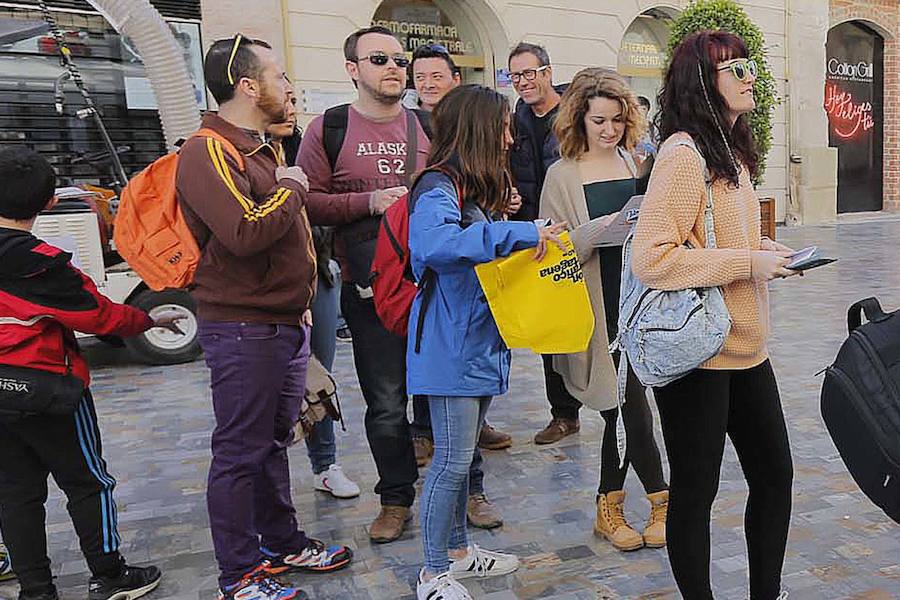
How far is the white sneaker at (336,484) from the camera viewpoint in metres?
3.82

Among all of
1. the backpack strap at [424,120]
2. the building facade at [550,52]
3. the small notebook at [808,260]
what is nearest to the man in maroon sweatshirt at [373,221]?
the backpack strap at [424,120]

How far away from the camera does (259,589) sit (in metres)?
2.76

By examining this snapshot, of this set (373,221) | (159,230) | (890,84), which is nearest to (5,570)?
(159,230)

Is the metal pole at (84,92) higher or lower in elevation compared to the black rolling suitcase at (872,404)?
higher

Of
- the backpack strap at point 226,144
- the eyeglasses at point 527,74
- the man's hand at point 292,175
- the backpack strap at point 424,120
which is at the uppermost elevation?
the eyeglasses at point 527,74

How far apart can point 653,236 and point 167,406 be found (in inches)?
168

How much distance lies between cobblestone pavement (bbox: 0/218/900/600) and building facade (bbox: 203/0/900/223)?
20.4ft

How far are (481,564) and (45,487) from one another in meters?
1.56

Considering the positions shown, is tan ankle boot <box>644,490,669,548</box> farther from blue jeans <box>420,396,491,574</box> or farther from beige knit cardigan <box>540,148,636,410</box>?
blue jeans <box>420,396,491,574</box>

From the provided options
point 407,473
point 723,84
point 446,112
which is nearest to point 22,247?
point 446,112

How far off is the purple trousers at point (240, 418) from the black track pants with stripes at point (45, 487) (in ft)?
1.57

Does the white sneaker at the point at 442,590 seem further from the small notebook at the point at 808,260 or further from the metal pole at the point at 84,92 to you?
the metal pole at the point at 84,92

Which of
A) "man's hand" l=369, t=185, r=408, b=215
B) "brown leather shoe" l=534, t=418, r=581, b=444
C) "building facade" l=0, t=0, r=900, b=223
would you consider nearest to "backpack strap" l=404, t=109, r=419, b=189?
"man's hand" l=369, t=185, r=408, b=215

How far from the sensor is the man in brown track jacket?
2486mm
